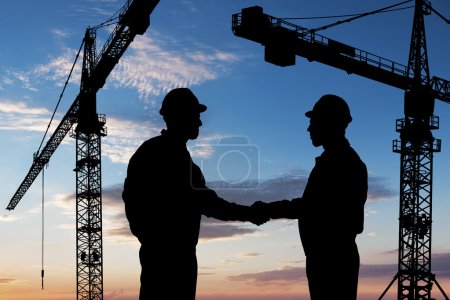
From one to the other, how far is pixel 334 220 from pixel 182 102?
1533 mm

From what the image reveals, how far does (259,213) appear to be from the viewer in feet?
19.7

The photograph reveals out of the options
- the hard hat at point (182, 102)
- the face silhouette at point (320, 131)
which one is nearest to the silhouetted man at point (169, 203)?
the hard hat at point (182, 102)

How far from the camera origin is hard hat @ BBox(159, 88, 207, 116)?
4.44 meters

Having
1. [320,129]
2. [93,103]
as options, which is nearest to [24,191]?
[93,103]

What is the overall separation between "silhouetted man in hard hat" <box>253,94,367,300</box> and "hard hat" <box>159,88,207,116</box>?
3.85 feet

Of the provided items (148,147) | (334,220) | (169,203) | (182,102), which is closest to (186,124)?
(182,102)

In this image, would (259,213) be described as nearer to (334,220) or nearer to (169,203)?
(334,220)

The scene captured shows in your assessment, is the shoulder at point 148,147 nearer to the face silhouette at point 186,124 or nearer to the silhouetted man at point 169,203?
the silhouetted man at point 169,203

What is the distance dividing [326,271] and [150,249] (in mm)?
1486

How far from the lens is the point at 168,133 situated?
451 cm

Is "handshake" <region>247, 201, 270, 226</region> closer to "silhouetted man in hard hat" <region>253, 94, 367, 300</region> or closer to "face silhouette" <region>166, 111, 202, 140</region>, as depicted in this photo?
"silhouetted man in hard hat" <region>253, 94, 367, 300</region>

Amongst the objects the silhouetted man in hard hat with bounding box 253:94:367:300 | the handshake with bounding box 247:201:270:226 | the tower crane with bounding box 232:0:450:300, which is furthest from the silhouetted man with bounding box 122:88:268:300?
the tower crane with bounding box 232:0:450:300

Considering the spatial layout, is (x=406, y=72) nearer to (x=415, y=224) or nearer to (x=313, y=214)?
(x=415, y=224)

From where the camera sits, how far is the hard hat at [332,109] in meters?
5.16
